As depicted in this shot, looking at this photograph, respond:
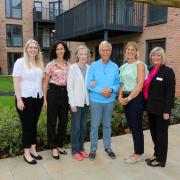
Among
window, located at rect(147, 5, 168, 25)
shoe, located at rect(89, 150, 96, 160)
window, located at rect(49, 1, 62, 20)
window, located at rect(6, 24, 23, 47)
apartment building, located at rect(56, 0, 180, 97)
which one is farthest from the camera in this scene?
window, located at rect(49, 1, 62, 20)

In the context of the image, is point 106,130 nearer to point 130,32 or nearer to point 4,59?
point 130,32

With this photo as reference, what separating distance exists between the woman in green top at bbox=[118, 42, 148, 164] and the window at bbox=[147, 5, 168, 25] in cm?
715

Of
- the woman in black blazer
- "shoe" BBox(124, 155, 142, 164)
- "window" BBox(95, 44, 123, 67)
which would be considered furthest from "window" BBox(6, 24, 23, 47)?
the woman in black blazer

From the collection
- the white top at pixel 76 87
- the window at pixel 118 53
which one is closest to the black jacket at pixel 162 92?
the white top at pixel 76 87

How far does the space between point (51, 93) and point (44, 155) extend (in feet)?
3.72

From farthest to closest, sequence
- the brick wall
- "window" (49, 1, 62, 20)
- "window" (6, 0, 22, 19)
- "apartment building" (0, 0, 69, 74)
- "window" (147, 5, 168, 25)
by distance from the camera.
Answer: "window" (49, 1, 62, 20) < "window" (6, 0, 22, 19) < "apartment building" (0, 0, 69, 74) < the brick wall < "window" (147, 5, 168, 25)

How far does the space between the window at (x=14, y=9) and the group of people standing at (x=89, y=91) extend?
2461cm

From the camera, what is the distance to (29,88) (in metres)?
4.00

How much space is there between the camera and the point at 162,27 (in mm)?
10625

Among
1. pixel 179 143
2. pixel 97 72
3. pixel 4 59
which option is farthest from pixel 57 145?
pixel 4 59

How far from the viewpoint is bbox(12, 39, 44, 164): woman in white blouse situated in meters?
3.94

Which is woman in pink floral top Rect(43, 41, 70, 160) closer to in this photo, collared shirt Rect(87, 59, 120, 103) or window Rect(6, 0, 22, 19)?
collared shirt Rect(87, 59, 120, 103)

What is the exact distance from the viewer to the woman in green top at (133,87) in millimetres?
3965

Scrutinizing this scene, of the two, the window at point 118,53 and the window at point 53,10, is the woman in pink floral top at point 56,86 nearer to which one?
the window at point 118,53
